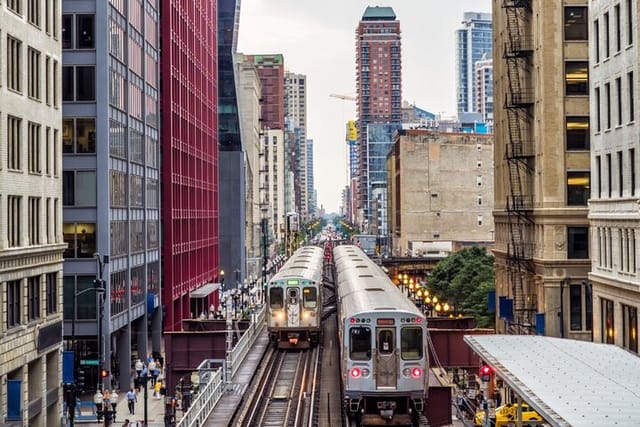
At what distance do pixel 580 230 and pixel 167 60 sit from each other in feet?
118

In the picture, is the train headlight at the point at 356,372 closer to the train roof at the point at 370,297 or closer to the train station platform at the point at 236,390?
the train roof at the point at 370,297

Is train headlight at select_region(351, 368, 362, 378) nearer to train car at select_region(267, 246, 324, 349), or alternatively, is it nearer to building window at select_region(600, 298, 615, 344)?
train car at select_region(267, 246, 324, 349)

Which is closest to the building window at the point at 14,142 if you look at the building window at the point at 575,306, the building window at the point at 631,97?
the building window at the point at 631,97

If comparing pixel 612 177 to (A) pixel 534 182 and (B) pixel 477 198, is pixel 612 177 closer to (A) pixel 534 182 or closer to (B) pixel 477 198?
(A) pixel 534 182

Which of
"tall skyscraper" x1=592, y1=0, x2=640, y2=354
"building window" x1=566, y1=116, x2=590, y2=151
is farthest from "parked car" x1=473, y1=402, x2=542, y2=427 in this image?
"building window" x1=566, y1=116, x2=590, y2=151

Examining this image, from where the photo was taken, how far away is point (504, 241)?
68688 mm

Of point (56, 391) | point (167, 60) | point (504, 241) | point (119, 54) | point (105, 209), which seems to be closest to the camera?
point (56, 391)

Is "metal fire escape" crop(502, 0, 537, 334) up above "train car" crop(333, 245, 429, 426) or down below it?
above

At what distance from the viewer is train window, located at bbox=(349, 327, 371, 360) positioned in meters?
31.6

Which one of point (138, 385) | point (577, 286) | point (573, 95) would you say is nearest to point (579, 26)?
point (573, 95)

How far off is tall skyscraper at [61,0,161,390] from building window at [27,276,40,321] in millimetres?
8695

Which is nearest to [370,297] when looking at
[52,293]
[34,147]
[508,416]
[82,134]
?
[508,416]

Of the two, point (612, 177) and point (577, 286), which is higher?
point (612, 177)

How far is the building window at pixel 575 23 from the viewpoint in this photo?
2293 inches
